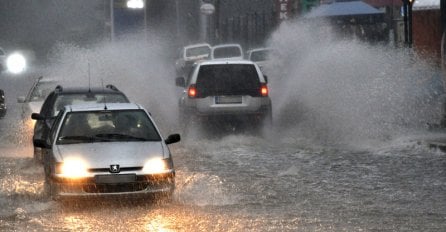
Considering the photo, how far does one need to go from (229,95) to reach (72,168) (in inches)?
346

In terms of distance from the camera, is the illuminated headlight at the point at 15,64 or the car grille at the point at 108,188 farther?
the illuminated headlight at the point at 15,64

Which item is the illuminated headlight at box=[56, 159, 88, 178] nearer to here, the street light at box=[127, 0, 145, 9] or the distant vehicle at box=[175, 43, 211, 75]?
the street light at box=[127, 0, 145, 9]

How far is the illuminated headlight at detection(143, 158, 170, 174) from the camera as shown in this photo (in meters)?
11.9

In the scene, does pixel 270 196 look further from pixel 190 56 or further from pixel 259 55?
pixel 190 56

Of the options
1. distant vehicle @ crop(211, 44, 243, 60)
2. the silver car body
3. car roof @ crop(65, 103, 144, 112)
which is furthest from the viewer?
distant vehicle @ crop(211, 44, 243, 60)

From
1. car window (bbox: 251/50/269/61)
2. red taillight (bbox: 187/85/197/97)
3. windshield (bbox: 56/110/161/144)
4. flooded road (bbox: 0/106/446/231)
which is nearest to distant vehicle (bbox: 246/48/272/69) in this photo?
car window (bbox: 251/50/269/61)

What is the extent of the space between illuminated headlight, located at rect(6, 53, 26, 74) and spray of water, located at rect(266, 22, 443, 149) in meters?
20.7

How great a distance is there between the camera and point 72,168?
38.6 feet

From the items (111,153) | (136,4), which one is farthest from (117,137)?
(136,4)

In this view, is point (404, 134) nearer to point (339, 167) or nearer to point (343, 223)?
Result: point (339, 167)

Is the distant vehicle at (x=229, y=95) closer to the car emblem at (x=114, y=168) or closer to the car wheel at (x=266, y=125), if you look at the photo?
the car wheel at (x=266, y=125)

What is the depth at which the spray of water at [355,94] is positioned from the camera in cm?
2272

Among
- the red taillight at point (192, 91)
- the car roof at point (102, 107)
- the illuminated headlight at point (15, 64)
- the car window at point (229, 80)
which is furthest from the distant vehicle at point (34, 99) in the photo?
the illuminated headlight at point (15, 64)

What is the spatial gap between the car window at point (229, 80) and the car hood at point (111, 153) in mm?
7946
